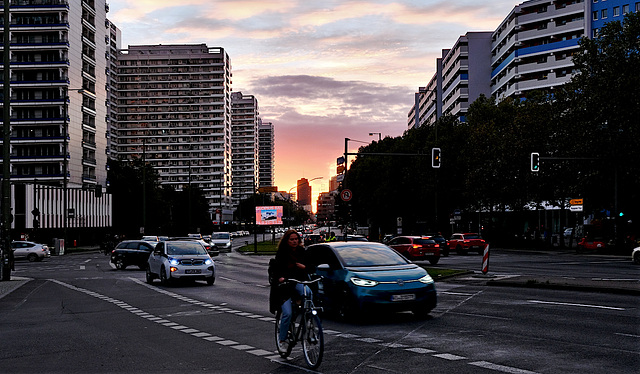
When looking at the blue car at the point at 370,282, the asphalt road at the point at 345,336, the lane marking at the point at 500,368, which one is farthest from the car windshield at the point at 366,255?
the lane marking at the point at 500,368

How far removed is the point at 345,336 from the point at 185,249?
1472 cm

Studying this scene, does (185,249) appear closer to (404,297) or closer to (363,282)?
(363,282)

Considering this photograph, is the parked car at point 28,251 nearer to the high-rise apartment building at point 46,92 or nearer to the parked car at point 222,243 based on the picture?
the parked car at point 222,243

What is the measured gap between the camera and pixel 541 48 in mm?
98688

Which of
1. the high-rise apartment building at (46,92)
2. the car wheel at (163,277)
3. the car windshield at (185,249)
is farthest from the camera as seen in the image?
the high-rise apartment building at (46,92)

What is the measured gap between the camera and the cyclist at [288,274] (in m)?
9.09

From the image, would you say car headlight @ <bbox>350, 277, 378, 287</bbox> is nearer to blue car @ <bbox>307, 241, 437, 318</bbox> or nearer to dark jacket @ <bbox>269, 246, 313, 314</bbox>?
blue car @ <bbox>307, 241, 437, 318</bbox>

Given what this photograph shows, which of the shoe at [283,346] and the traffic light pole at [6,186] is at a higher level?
the traffic light pole at [6,186]

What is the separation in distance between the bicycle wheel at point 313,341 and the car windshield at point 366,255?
5179 mm

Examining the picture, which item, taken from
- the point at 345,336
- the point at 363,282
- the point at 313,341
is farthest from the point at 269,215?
the point at 313,341

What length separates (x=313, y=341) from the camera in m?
8.59

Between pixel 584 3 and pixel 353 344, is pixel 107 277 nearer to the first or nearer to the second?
pixel 353 344

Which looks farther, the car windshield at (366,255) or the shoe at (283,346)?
the car windshield at (366,255)

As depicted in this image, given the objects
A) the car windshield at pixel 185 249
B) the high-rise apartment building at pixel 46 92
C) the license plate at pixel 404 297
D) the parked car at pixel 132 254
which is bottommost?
the parked car at pixel 132 254
